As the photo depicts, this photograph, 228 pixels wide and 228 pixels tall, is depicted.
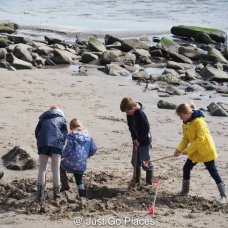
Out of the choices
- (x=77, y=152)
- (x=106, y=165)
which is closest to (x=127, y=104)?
(x=77, y=152)

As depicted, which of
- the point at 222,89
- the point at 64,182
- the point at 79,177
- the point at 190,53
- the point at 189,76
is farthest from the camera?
the point at 190,53

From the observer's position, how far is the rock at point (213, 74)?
862 inches

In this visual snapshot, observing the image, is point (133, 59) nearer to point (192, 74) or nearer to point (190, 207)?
point (192, 74)

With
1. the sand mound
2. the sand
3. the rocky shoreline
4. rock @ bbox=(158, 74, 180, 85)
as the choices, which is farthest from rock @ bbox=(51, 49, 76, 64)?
the sand mound

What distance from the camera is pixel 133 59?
25.1m

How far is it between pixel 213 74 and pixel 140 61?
449 cm

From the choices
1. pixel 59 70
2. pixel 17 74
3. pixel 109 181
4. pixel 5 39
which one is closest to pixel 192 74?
pixel 59 70

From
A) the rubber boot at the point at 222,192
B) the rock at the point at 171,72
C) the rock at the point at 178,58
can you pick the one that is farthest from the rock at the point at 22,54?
the rubber boot at the point at 222,192

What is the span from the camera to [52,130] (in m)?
8.58

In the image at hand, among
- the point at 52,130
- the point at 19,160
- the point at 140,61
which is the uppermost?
the point at 52,130

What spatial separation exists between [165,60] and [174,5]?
90.9 feet

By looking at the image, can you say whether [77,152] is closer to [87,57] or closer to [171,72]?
[171,72]

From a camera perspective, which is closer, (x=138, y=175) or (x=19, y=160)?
(x=138, y=175)

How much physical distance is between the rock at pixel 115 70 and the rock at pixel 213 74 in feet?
9.85
